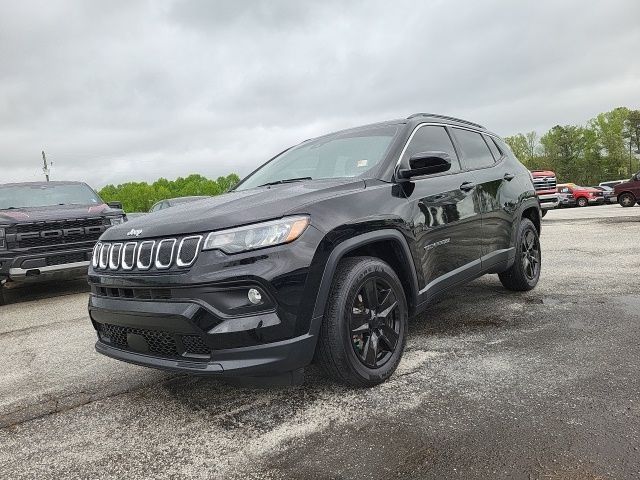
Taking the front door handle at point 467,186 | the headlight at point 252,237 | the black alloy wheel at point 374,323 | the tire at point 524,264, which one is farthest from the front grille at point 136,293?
the tire at point 524,264

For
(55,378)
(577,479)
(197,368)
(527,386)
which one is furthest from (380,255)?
(55,378)

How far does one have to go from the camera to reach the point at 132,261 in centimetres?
268

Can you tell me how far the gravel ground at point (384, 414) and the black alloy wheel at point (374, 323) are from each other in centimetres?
21

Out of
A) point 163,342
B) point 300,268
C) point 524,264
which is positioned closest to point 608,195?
point 524,264

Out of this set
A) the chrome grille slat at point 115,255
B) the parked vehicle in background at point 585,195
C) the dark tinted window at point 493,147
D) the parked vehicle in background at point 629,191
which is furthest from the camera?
the parked vehicle in background at point 585,195

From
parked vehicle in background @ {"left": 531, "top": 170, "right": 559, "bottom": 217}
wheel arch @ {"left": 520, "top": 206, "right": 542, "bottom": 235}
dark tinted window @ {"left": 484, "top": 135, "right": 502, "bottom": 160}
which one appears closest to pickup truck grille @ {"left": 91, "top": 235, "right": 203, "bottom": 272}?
dark tinted window @ {"left": 484, "top": 135, "right": 502, "bottom": 160}

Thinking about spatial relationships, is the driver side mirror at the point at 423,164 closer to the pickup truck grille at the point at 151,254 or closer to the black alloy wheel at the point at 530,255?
the pickup truck grille at the point at 151,254

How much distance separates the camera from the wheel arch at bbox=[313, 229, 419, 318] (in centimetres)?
260

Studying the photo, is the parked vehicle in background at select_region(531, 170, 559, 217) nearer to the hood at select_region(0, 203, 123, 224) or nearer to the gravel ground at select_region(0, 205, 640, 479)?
the gravel ground at select_region(0, 205, 640, 479)

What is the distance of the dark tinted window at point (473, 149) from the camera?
4324 millimetres

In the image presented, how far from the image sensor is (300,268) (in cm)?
248

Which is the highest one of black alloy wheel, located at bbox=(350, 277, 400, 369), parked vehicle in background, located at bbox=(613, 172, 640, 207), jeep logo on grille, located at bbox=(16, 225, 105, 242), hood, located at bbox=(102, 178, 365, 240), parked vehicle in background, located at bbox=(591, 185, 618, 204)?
hood, located at bbox=(102, 178, 365, 240)

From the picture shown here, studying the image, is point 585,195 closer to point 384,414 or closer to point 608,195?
point 608,195

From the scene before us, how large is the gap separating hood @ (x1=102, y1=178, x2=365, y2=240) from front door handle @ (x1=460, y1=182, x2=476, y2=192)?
124 cm
